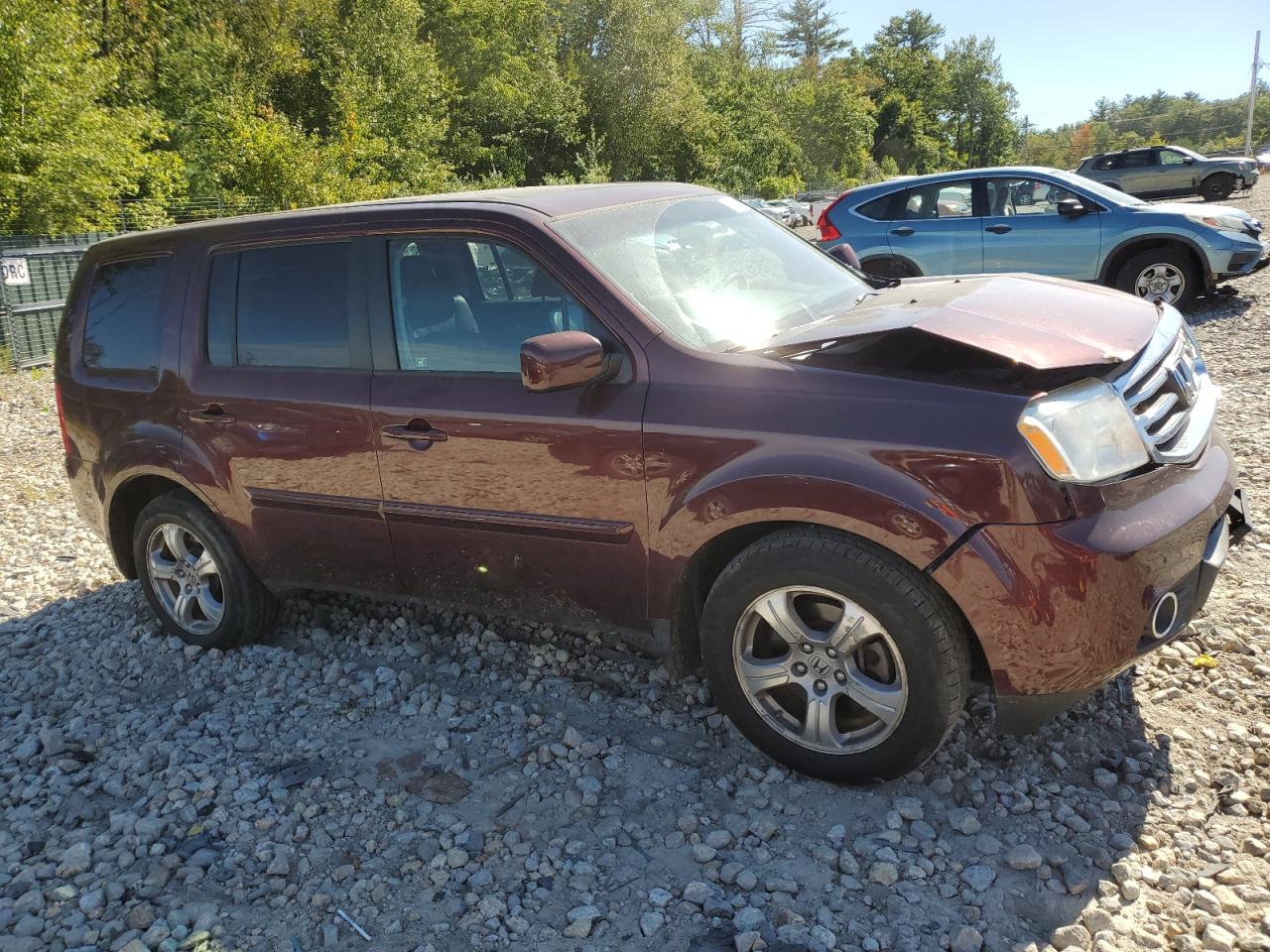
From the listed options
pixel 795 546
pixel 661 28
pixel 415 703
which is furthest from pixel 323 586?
pixel 661 28

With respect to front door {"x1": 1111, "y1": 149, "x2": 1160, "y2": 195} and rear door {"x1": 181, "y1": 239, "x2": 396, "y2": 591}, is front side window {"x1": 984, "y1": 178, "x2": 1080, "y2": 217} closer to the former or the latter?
rear door {"x1": 181, "y1": 239, "x2": 396, "y2": 591}

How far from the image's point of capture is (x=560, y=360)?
3.12m

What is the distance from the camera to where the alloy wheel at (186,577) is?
4660mm

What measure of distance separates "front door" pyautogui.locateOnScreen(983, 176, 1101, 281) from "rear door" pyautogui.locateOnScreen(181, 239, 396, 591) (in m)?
8.00

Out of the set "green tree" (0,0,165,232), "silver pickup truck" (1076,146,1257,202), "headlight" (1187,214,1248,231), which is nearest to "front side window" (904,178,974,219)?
"headlight" (1187,214,1248,231)

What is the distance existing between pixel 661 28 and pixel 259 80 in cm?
1991

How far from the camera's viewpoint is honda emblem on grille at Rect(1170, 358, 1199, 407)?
3266 millimetres

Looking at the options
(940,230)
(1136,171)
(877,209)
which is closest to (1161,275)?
(940,230)

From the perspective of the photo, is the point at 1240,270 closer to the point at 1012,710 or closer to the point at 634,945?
the point at 1012,710

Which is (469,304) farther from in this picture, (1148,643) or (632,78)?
(632,78)

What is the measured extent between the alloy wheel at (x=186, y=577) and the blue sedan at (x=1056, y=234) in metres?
7.82

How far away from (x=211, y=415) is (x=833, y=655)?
280 centimetres

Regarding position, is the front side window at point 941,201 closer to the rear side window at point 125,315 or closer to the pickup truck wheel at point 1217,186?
the rear side window at point 125,315

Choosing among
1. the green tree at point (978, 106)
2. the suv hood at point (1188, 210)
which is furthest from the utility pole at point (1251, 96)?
the suv hood at point (1188, 210)
